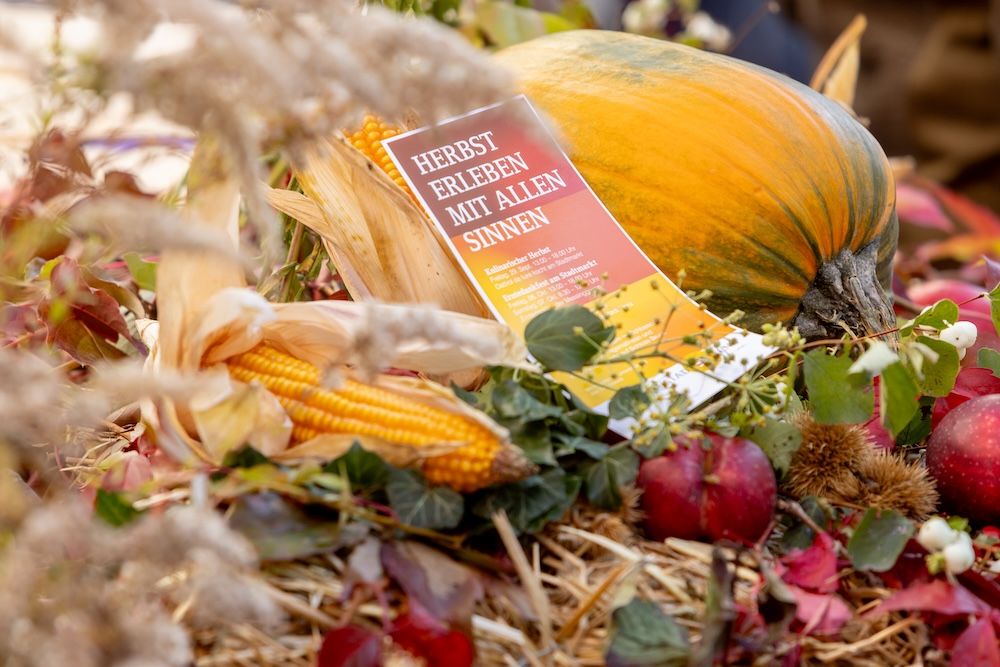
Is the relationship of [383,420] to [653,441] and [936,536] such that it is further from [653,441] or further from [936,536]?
[936,536]

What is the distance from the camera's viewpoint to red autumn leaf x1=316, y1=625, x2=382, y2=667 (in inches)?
20.3

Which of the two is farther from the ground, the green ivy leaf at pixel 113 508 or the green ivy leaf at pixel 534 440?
the green ivy leaf at pixel 534 440

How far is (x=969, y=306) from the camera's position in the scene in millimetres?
1041

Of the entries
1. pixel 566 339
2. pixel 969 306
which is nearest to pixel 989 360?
pixel 969 306

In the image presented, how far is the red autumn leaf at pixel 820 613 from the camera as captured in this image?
577mm

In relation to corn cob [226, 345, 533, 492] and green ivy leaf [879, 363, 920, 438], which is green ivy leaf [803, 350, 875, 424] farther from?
corn cob [226, 345, 533, 492]

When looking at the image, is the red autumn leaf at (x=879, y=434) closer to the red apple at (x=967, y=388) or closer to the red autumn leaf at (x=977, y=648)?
the red apple at (x=967, y=388)

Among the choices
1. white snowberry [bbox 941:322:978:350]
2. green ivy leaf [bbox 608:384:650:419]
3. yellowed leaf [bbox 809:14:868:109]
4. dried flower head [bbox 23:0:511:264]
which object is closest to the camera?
dried flower head [bbox 23:0:511:264]

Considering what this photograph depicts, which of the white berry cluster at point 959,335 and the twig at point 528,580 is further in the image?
the white berry cluster at point 959,335

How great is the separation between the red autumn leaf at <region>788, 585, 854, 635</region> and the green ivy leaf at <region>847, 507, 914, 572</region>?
0.04 metres

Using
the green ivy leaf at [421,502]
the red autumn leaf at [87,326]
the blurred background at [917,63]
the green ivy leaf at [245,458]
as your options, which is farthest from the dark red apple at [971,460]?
the blurred background at [917,63]

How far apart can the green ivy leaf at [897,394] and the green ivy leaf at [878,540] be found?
63mm

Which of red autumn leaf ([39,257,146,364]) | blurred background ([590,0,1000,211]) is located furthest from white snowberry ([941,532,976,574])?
blurred background ([590,0,1000,211])

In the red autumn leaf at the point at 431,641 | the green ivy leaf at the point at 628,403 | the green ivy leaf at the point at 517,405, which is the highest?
the green ivy leaf at the point at 517,405
